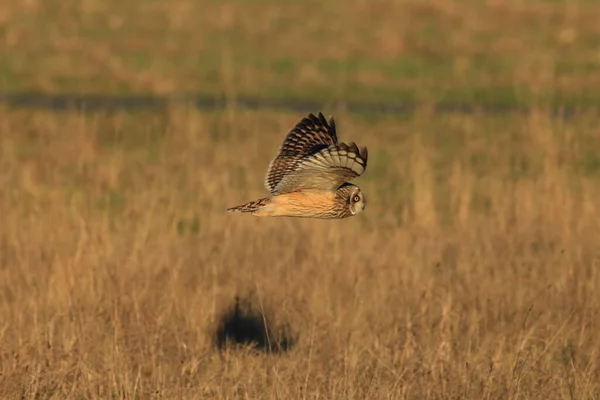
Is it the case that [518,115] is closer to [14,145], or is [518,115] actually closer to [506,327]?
[14,145]

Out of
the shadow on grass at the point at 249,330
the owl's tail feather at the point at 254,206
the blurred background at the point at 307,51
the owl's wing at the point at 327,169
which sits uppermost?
the blurred background at the point at 307,51

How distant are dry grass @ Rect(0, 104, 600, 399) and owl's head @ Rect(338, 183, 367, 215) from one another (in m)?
0.85

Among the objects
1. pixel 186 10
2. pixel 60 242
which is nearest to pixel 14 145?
pixel 60 242

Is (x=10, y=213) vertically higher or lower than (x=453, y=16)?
lower

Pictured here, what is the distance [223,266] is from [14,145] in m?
6.35

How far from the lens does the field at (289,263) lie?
809cm

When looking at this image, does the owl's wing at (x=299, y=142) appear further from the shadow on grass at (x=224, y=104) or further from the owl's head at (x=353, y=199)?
the shadow on grass at (x=224, y=104)

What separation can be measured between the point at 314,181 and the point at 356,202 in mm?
220

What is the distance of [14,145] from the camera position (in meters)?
16.1

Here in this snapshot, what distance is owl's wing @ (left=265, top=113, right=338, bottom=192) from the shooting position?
7332mm

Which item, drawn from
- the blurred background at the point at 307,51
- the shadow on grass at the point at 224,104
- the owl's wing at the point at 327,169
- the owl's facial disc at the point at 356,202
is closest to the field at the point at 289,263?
the shadow on grass at the point at 224,104

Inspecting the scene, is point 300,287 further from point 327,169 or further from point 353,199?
point 327,169

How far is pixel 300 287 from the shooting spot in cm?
978

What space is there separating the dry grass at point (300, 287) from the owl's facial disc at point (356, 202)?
33.3 inches
